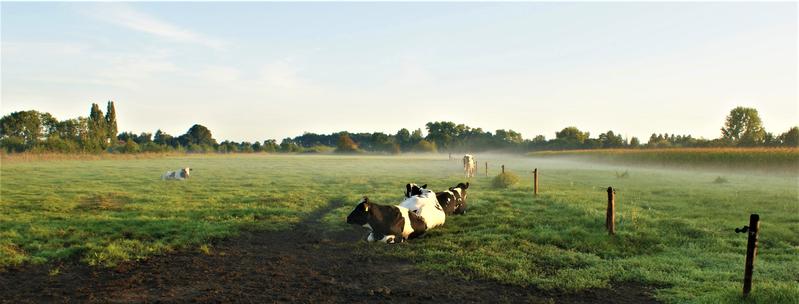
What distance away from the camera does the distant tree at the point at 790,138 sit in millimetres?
64625

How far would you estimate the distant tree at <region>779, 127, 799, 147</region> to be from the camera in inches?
2544

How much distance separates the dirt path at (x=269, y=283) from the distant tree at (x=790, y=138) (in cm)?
7702

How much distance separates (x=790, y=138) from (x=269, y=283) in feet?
273

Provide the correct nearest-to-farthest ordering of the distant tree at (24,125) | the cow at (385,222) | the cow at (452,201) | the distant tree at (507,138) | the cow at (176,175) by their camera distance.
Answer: the cow at (385,222)
the cow at (452,201)
the cow at (176,175)
the distant tree at (24,125)
the distant tree at (507,138)

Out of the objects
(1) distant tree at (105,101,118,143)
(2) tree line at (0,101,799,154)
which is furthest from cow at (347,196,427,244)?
(1) distant tree at (105,101,118,143)

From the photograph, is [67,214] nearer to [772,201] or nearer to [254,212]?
[254,212]

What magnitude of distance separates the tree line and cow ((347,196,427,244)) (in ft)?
212

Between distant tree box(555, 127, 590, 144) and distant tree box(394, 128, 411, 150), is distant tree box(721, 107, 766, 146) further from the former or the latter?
distant tree box(394, 128, 411, 150)

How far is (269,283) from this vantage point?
8.09 metres

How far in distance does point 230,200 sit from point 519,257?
13.0m

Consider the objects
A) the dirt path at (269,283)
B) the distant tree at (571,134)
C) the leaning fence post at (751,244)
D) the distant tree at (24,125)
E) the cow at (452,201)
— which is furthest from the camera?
the distant tree at (571,134)

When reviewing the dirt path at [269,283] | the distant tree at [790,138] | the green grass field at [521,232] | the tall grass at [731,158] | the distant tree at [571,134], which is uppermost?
the distant tree at [571,134]

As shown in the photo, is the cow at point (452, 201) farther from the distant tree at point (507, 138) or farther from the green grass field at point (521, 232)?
the distant tree at point (507, 138)

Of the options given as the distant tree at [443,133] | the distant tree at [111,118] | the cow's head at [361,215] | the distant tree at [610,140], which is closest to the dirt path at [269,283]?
the cow's head at [361,215]
